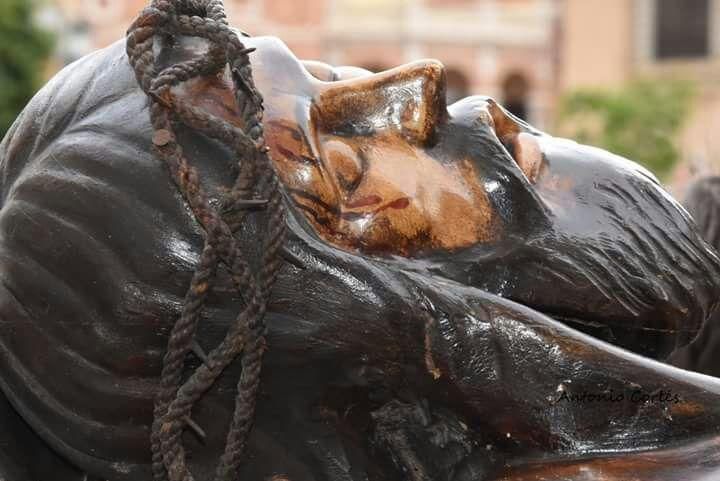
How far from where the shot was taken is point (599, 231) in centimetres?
108

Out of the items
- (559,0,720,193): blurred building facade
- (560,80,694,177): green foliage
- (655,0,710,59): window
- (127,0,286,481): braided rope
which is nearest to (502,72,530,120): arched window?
(559,0,720,193): blurred building facade

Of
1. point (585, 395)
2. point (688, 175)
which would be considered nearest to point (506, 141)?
point (585, 395)

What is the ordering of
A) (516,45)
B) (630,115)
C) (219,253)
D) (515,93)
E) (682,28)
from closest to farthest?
(219,253), (630,115), (682,28), (516,45), (515,93)

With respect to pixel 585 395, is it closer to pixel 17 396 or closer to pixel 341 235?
pixel 341 235

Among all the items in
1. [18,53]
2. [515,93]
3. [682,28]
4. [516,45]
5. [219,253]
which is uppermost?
[219,253]

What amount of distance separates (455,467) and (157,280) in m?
0.29

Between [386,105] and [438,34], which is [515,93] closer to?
[438,34]

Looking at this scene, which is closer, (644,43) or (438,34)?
(644,43)

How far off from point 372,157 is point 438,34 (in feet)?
63.2

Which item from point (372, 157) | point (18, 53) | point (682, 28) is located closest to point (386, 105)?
point (372, 157)

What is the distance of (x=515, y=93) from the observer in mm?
21562

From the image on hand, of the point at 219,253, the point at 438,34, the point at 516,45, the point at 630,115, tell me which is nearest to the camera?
the point at 219,253

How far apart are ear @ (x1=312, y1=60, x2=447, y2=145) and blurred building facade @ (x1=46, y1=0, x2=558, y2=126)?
59.3ft

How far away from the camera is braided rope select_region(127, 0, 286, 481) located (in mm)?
948
